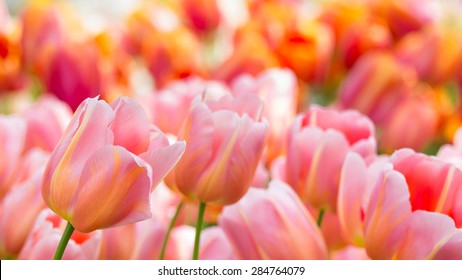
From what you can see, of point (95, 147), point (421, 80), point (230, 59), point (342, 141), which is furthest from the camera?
point (421, 80)

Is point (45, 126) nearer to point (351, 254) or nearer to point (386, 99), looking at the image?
point (351, 254)

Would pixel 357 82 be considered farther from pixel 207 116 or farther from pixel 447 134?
pixel 207 116

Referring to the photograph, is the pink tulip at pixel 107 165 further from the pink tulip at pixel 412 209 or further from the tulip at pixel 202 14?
the tulip at pixel 202 14

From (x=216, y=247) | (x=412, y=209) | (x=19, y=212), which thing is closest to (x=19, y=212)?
(x=19, y=212)

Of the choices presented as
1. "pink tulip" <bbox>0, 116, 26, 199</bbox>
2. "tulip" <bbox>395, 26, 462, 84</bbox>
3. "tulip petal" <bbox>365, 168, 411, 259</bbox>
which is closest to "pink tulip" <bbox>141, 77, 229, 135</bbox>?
"pink tulip" <bbox>0, 116, 26, 199</bbox>

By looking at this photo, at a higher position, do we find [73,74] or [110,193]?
[110,193]

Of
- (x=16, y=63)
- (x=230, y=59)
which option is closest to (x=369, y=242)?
(x=230, y=59)

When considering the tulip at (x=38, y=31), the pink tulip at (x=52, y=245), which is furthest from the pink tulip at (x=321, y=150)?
the tulip at (x=38, y=31)

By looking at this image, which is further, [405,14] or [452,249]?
[405,14]
